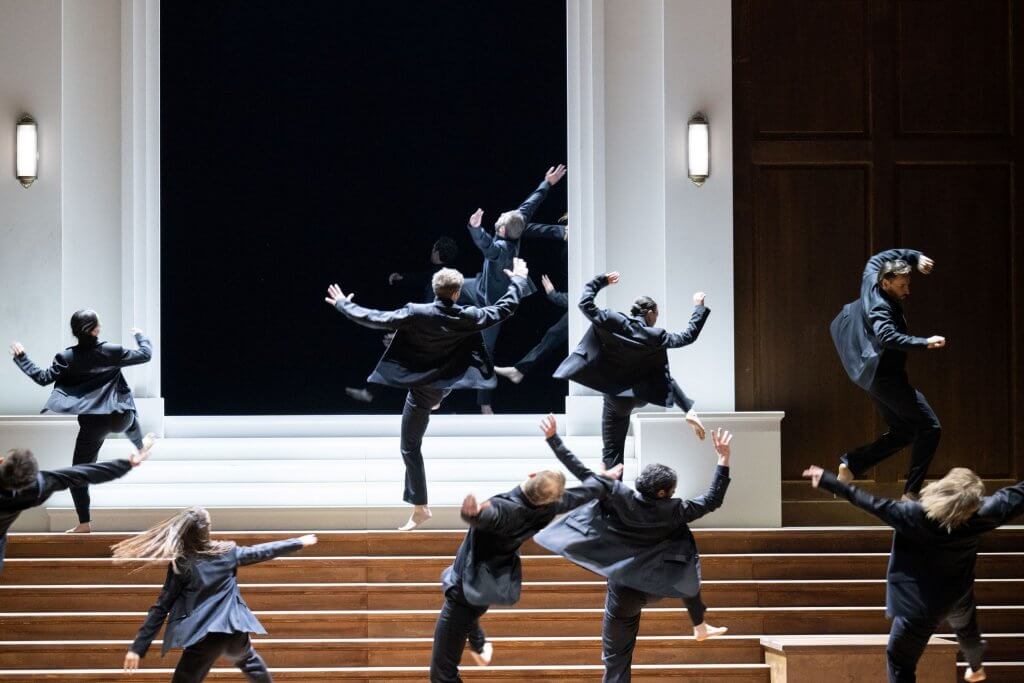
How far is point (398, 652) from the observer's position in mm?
8172

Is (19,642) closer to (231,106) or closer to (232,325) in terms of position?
(232,325)

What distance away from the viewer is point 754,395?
10.2 m

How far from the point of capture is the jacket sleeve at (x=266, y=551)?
679 centimetres

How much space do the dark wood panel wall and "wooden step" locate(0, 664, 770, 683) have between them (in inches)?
101

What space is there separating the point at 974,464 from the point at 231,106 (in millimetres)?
7219

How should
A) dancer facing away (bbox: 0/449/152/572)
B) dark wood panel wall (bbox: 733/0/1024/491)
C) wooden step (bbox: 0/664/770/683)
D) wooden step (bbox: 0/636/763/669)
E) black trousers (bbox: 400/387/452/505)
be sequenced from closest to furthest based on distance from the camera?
1. dancer facing away (bbox: 0/449/152/572)
2. wooden step (bbox: 0/664/770/683)
3. wooden step (bbox: 0/636/763/669)
4. black trousers (bbox: 400/387/452/505)
5. dark wood panel wall (bbox: 733/0/1024/491)

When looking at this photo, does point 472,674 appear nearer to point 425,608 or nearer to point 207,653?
point 425,608

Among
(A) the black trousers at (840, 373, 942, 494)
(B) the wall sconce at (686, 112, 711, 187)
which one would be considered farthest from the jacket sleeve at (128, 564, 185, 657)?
(B) the wall sconce at (686, 112, 711, 187)

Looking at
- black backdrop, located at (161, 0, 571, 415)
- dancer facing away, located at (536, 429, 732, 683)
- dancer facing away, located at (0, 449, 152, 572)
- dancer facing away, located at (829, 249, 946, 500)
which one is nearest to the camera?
dancer facing away, located at (0, 449, 152, 572)

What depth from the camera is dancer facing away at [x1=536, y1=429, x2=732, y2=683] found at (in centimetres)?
718

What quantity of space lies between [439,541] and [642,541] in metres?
2.01

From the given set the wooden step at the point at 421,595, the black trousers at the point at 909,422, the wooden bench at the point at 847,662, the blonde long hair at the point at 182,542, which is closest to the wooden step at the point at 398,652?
the wooden step at the point at 421,595

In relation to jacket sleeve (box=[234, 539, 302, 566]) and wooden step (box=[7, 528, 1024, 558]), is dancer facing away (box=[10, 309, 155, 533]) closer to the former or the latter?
wooden step (box=[7, 528, 1024, 558])

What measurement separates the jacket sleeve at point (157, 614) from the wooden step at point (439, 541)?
208 centimetres
